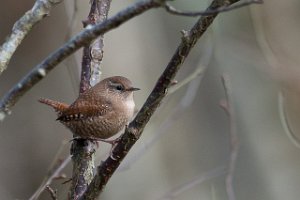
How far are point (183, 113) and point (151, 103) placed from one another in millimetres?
4124

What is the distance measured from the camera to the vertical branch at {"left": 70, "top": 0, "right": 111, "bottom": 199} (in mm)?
2949

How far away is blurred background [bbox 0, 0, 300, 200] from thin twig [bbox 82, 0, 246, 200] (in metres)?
3.68

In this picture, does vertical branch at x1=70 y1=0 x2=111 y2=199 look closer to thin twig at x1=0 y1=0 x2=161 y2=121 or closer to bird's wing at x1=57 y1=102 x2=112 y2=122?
bird's wing at x1=57 y1=102 x2=112 y2=122

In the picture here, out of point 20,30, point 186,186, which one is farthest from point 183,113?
point 20,30

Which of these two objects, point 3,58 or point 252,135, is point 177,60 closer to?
point 3,58

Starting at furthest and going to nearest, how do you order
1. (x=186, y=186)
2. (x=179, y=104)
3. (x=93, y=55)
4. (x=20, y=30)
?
(x=179, y=104), (x=186, y=186), (x=93, y=55), (x=20, y=30)

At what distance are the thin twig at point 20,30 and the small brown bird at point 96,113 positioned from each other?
1494 millimetres

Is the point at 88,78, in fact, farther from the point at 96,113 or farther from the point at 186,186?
the point at 186,186

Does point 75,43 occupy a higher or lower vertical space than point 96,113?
higher

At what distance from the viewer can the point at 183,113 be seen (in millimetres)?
6266

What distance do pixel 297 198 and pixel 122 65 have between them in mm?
2277

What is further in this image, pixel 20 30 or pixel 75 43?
pixel 20 30

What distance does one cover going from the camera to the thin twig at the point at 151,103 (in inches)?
82.6

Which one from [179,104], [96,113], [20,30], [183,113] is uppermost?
[20,30]
